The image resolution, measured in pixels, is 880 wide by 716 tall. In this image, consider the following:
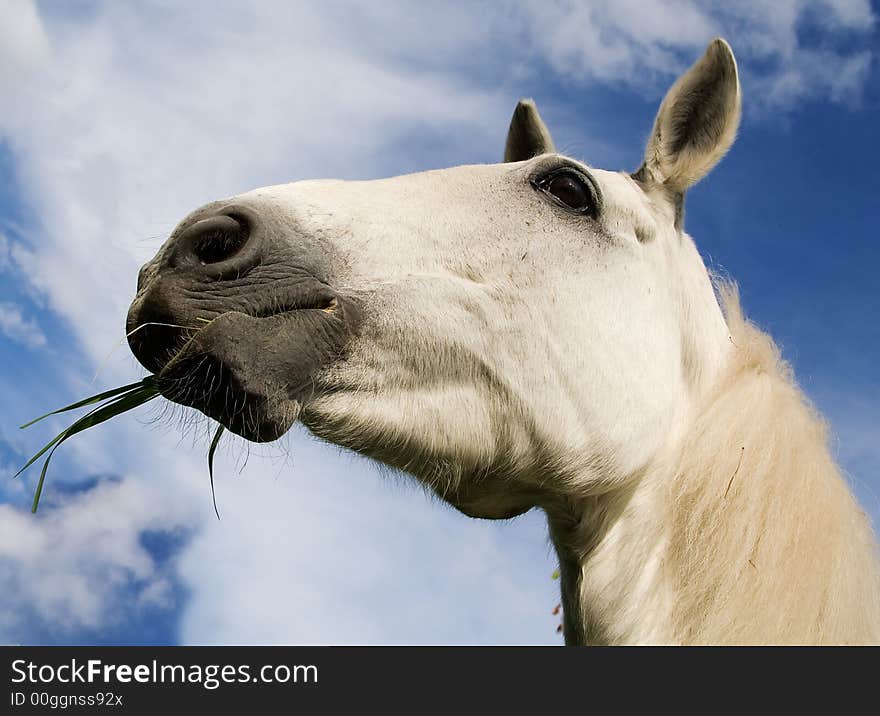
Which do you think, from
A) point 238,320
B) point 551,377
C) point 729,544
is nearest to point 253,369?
point 238,320

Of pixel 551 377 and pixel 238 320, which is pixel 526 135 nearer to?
pixel 551 377

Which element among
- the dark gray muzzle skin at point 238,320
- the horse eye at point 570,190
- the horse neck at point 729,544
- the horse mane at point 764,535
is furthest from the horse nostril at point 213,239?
the horse mane at point 764,535

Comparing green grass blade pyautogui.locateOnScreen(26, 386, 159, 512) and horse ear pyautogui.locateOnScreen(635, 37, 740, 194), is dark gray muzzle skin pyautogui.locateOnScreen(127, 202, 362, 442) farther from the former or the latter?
horse ear pyautogui.locateOnScreen(635, 37, 740, 194)

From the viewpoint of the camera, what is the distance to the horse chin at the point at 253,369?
2295 millimetres

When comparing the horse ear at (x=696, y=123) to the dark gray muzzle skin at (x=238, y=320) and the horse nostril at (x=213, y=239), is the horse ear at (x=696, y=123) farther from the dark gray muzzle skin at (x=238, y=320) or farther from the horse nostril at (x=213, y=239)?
the horse nostril at (x=213, y=239)

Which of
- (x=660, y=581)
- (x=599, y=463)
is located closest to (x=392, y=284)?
(x=599, y=463)

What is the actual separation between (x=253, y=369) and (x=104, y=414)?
1062mm

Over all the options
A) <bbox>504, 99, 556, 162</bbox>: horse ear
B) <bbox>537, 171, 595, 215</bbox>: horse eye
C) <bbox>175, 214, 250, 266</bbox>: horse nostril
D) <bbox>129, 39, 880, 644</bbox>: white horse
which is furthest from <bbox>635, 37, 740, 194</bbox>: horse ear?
<bbox>175, 214, 250, 266</bbox>: horse nostril

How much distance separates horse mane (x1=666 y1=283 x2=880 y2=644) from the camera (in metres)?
2.82

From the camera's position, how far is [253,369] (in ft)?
7.61

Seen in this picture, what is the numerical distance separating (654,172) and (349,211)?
1.56m

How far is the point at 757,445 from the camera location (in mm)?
3051

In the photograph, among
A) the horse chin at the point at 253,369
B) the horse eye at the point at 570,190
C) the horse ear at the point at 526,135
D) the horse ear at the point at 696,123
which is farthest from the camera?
the horse ear at the point at 526,135

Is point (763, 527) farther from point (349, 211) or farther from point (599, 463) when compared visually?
point (349, 211)
